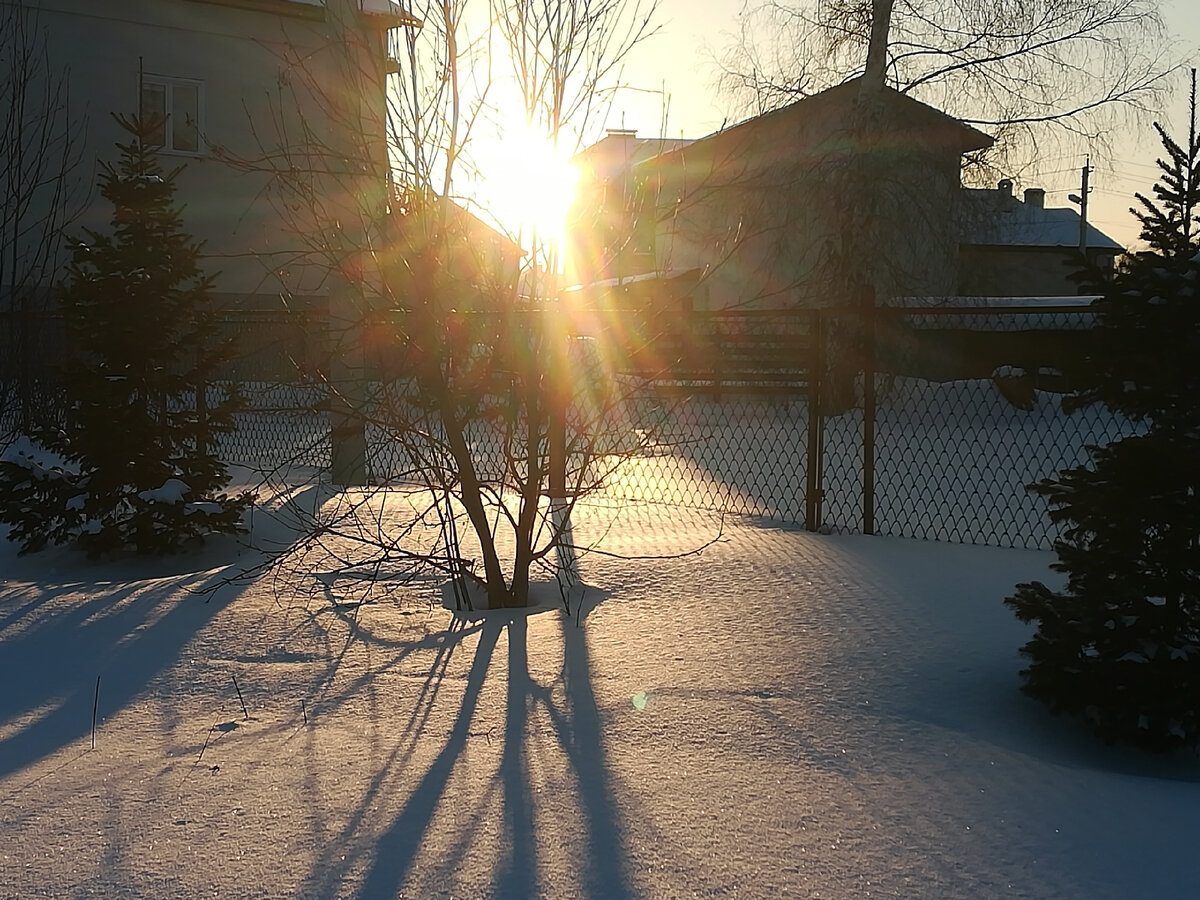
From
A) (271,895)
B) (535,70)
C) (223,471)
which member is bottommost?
(271,895)

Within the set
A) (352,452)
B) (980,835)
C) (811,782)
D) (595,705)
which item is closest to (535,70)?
(595,705)

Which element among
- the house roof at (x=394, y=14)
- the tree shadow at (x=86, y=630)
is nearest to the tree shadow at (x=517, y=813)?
the tree shadow at (x=86, y=630)

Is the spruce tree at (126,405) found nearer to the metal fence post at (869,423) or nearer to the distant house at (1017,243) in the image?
the metal fence post at (869,423)

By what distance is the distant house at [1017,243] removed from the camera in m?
16.6

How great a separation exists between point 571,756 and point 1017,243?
26.6 meters

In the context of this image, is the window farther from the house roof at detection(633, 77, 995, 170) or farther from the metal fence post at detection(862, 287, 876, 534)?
the metal fence post at detection(862, 287, 876, 534)

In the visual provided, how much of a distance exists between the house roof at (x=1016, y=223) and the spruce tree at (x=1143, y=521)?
9.63 metres

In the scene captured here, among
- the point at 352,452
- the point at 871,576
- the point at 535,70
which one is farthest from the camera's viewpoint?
the point at 352,452

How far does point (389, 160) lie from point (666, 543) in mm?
2421

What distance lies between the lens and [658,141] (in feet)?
13.8

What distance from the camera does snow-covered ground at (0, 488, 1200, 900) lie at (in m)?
2.08

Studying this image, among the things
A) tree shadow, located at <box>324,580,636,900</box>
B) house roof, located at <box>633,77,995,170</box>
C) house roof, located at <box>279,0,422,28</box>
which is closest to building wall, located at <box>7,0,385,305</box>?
house roof, located at <box>633,77,995,170</box>

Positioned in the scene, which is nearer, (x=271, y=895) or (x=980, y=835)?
(x=271, y=895)

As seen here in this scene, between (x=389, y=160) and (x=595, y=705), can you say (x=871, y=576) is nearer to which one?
(x=595, y=705)
